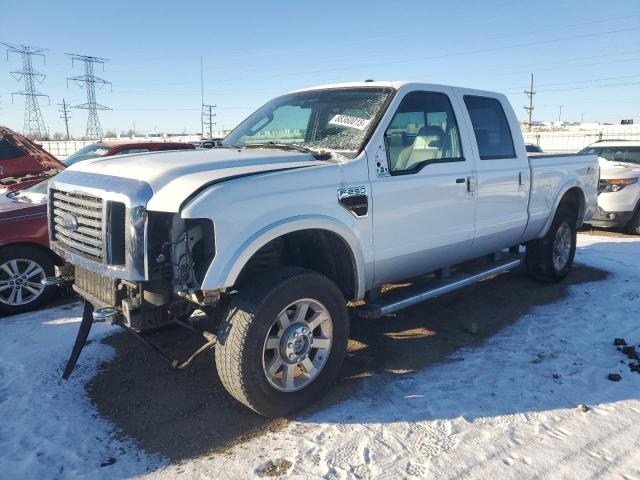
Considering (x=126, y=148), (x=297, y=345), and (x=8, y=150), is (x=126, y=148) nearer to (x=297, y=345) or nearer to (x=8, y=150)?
(x=8, y=150)

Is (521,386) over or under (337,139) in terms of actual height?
under

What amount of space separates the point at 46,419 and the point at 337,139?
8.99 ft

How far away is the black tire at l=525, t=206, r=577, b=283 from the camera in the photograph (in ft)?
19.8

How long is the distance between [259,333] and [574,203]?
493 cm

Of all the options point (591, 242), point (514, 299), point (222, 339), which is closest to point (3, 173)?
point (222, 339)

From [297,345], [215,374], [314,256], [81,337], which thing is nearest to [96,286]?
[81,337]

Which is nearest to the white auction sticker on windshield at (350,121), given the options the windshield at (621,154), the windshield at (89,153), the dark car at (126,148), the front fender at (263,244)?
the front fender at (263,244)

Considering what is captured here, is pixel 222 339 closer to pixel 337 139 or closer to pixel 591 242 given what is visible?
pixel 337 139

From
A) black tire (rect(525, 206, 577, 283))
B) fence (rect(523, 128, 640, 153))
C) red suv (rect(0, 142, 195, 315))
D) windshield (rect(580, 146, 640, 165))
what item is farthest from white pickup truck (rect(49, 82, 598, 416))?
fence (rect(523, 128, 640, 153))

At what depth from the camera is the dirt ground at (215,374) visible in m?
3.15

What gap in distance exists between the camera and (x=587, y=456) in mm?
2863

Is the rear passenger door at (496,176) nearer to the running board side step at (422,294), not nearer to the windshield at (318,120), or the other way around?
the running board side step at (422,294)

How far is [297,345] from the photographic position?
3.30 m

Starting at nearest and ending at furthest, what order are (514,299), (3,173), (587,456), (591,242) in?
(587,456) → (514,299) → (3,173) → (591,242)
